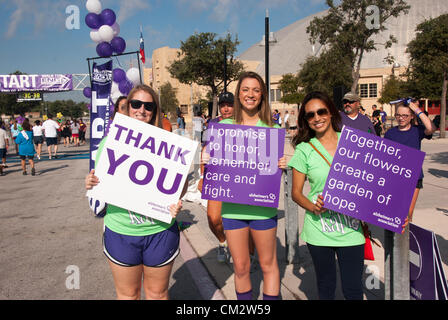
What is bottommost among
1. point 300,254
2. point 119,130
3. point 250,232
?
point 300,254

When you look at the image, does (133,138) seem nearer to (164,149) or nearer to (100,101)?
(164,149)

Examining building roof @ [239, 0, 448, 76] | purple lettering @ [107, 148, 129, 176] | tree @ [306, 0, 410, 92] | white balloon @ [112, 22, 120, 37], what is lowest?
purple lettering @ [107, 148, 129, 176]

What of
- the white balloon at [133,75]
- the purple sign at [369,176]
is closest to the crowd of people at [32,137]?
the white balloon at [133,75]

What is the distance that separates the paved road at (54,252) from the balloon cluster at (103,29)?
12.1 ft

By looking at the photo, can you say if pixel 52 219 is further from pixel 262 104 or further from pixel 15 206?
pixel 262 104

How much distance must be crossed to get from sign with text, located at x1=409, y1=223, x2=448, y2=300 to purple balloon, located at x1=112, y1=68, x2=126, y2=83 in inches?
267

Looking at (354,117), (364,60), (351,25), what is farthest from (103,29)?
(364,60)

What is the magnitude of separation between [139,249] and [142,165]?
0.59 m

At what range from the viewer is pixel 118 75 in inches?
317

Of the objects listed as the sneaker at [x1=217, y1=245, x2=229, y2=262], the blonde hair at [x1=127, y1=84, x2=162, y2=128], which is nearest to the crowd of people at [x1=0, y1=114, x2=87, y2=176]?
the sneaker at [x1=217, y1=245, x2=229, y2=262]

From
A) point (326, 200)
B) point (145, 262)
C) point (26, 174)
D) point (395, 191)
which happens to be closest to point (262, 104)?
point (326, 200)

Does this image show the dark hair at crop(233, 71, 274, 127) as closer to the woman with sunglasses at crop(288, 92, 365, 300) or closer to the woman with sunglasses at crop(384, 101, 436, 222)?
the woman with sunglasses at crop(288, 92, 365, 300)

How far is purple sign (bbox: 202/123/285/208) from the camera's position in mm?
3008
